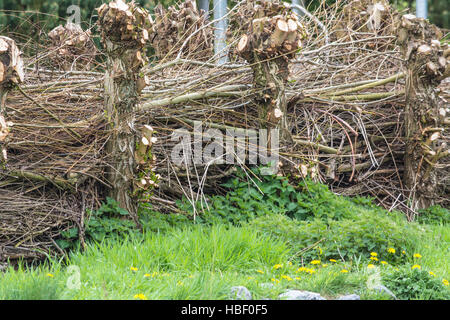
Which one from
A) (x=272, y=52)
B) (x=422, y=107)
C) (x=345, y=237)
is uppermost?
(x=272, y=52)

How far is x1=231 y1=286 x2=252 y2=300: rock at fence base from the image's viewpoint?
346 centimetres

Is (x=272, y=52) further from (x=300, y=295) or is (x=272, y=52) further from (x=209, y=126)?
(x=300, y=295)

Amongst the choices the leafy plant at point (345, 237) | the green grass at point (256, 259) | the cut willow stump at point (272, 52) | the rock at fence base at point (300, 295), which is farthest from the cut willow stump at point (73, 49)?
the rock at fence base at point (300, 295)

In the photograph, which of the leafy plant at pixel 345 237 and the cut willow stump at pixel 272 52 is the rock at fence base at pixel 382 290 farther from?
the cut willow stump at pixel 272 52

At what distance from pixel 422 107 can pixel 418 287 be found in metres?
3.78

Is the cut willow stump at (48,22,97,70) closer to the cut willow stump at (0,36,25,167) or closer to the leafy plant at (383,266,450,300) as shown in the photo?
the cut willow stump at (0,36,25,167)

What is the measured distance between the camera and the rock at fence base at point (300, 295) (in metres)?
3.50

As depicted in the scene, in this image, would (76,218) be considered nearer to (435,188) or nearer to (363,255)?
(363,255)

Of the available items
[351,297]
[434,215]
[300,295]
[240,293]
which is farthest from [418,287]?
[434,215]

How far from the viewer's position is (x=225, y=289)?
351 cm

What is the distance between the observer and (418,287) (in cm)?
376
